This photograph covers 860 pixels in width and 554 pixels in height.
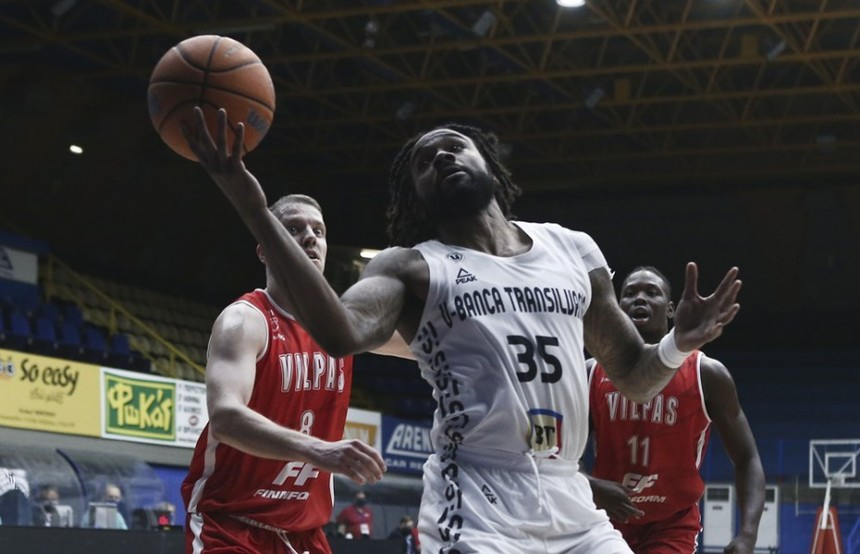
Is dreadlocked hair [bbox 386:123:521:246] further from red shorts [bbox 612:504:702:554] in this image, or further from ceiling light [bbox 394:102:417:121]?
ceiling light [bbox 394:102:417:121]

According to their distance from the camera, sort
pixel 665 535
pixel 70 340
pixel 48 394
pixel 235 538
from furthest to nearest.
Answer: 1. pixel 70 340
2. pixel 48 394
3. pixel 665 535
4. pixel 235 538

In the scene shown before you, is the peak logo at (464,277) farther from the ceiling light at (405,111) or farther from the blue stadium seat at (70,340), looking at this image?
the ceiling light at (405,111)

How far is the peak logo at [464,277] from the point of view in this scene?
12.1ft

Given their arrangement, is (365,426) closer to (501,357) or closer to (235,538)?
(235,538)

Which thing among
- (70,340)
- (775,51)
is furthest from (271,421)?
(775,51)

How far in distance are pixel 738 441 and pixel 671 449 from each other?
30cm

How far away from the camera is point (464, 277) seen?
3.70 metres

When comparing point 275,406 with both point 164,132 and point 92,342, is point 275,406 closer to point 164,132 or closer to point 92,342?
point 164,132

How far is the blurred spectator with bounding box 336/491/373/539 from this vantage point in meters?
17.5

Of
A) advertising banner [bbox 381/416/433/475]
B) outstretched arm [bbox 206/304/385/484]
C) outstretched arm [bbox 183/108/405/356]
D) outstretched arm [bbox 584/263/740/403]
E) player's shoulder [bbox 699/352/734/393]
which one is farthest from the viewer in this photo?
advertising banner [bbox 381/416/433/475]

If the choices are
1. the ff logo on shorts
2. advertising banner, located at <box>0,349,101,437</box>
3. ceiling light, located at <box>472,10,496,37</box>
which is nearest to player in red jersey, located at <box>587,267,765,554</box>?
the ff logo on shorts

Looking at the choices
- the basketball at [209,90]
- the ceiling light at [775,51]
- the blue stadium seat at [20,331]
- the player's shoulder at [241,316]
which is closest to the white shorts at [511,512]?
the basketball at [209,90]

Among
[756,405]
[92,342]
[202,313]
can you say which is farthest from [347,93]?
[756,405]

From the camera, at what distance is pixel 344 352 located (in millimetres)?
3346
